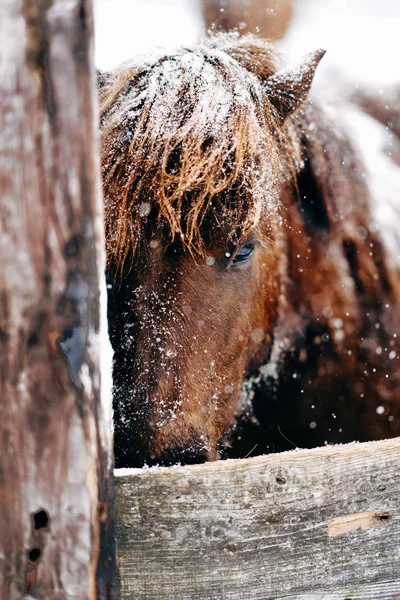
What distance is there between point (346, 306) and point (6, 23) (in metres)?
1.88

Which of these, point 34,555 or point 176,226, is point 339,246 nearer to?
point 176,226

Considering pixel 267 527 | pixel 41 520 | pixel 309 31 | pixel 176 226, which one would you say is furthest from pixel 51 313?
pixel 309 31

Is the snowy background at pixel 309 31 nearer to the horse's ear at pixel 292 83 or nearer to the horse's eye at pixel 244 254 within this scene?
the horse's ear at pixel 292 83

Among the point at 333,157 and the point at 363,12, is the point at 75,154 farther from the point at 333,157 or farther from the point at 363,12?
the point at 363,12

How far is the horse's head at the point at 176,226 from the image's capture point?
132 cm

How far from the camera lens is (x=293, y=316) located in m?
2.21

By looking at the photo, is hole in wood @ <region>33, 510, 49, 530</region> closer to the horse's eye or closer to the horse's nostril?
the horse's nostril

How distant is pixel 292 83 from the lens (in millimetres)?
1680

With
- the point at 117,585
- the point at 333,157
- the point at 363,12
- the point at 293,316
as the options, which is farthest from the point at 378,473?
the point at 363,12

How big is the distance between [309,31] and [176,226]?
3.53m

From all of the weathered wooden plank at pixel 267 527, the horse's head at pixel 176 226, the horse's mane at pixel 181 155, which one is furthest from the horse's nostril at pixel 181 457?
the horse's mane at pixel 181 155

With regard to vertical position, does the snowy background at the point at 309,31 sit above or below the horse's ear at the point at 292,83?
above

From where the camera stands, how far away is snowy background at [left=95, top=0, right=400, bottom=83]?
2986mm

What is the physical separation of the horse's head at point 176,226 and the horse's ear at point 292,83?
139 mm
